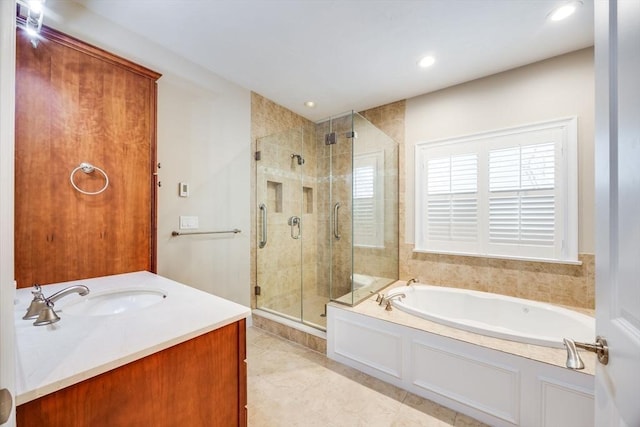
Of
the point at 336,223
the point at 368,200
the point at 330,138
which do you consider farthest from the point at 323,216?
the point at 330,138

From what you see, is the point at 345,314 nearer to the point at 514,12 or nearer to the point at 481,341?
the point at 481,341

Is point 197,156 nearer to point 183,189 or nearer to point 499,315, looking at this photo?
point 183,189

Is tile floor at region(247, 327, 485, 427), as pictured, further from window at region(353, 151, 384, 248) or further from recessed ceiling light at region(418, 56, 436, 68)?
recessed ceiling light at region(418, 56, 436, 68)

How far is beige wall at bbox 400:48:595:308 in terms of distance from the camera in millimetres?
2150

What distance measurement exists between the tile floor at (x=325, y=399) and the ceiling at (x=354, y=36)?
2659 millimetres

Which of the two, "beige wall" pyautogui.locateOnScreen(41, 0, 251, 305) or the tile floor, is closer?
the tile floor

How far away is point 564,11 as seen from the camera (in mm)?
1753

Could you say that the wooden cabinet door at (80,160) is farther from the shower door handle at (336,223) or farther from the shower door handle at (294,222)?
the shower door handle at (336,223)

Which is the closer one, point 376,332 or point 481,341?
point 481,341

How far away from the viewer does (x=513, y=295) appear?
2451 millimetres

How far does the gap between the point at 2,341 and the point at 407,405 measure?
205cm

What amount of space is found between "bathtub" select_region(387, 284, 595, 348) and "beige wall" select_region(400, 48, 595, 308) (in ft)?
0.54

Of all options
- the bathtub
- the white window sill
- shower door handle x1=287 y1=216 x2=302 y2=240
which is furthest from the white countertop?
the white window sill

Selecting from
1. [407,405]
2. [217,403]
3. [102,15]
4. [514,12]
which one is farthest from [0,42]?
[514,12]
